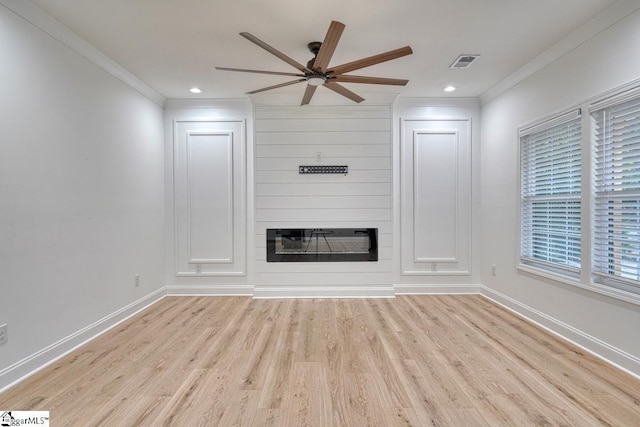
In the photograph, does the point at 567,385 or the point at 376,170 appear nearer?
the point at 567,385

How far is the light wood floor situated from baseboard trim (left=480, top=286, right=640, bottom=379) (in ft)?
0.30

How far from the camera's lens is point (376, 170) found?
4.03 meters

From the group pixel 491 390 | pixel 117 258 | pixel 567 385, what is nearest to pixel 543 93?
pixel 567 385

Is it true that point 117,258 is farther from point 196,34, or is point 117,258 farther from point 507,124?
point 507,124

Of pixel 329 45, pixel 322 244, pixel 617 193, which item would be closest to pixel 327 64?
pixel 329 45

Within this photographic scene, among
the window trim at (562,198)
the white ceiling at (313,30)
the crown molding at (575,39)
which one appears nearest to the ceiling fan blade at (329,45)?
the white ceiling at (313,30)

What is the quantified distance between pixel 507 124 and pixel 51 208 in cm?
484

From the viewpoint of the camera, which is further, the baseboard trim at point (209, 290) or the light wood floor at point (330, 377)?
the baseboard trim at point (209, 290)

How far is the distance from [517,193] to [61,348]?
15.9 ft

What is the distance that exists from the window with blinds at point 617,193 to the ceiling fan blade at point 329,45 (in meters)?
2.25

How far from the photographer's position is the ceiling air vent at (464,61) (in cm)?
291

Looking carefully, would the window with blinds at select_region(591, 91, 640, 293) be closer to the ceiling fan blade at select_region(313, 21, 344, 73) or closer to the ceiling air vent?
the ceiling air vent

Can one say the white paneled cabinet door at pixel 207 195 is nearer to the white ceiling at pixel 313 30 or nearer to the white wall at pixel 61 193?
the white wall at pixel 61 193

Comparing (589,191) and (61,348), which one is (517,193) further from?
(61,348)
